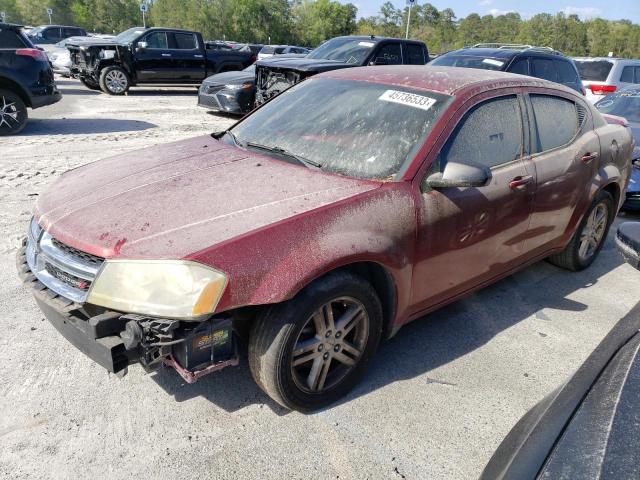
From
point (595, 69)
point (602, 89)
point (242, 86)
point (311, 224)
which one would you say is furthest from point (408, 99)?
point (595, 69)

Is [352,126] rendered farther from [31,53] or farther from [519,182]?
[31,53]

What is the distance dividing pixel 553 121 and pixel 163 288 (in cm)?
306

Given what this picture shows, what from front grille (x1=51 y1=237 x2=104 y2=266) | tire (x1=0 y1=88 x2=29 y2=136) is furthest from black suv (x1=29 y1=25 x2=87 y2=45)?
front grille (x1=51 y1=237 x2=104 y2=266)

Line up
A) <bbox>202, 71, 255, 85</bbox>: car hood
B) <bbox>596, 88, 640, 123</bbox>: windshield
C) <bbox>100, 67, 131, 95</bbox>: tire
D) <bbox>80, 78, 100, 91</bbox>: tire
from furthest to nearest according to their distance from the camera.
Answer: <bbox>80, 78, 100, 91</bbox>: tire < <bbox>100, 67, 131, 95</bbox>: tire < <bbox>202, 71, 255, 85</bbox>: car hood < <bbox>596, 88, 640, 123</bbox>: windshield

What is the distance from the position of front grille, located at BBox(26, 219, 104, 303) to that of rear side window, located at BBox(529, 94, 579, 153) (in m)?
2.89

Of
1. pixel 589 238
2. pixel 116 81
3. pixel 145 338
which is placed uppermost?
pixel 116 81

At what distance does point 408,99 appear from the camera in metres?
3.07

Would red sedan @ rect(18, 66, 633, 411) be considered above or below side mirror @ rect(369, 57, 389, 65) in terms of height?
below

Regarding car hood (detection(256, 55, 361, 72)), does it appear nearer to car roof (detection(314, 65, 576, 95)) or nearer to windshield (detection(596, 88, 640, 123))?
windshield (detection(596, 88, 640, 123))

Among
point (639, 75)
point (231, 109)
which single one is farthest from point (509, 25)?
point (231, 109)

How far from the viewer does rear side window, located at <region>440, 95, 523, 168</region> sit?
293 centimetres

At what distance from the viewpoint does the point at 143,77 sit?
13.8m

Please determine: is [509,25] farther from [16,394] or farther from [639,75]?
[16,394]

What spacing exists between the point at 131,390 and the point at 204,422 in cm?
48
